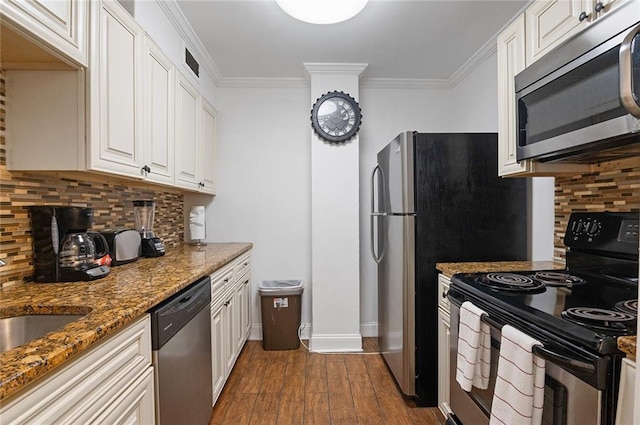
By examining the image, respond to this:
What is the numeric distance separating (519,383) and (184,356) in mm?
1271

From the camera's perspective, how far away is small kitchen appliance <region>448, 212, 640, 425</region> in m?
0.88

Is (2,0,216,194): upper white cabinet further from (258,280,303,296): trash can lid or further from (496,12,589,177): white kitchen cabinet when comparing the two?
(496,12,589,177): white kitchen cabinet

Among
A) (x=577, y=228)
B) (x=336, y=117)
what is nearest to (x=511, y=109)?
(x=577, y=228)

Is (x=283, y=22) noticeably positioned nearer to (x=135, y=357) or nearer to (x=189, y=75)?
(x=189, y=75)

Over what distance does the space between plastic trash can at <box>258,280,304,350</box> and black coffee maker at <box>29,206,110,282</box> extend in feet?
5.50

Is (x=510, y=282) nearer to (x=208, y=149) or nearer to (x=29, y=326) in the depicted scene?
(x=29, y=326)

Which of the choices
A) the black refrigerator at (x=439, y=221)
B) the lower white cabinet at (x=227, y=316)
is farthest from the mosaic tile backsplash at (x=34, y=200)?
the black refrigerator at (x=439, y=221)

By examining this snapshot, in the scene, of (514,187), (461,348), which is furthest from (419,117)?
(461,348)

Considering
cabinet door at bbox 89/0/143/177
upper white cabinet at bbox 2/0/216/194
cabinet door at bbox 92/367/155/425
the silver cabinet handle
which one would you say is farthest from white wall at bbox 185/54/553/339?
the silver cabinet handle

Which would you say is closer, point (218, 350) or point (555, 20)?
point (555, 20)

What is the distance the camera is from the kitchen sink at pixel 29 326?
1.03m

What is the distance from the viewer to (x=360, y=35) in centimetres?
245

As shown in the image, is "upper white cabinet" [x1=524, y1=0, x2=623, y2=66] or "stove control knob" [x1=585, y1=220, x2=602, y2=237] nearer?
"upper white cabinet" [x1=524, y1=0, x2=623, y2=66]

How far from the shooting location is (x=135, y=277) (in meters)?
1.49
